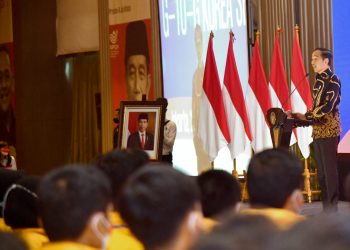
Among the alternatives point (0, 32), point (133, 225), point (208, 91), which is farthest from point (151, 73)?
point (133, 225)

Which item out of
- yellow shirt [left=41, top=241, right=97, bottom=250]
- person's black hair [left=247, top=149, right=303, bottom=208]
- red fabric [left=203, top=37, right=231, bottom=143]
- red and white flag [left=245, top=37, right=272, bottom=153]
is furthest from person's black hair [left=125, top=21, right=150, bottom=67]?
yellow shirt [left=41, top=241, right=97, bottom=250]

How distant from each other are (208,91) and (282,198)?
5926 millimetres

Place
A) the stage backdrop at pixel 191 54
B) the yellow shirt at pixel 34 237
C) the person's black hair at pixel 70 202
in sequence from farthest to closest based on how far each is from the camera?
the stage backdrop at pixel 191 54 < the yellow shirt at pixel 34 237 < the person's black hair at pixel 70 202

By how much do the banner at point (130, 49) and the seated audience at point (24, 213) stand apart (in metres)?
7.71

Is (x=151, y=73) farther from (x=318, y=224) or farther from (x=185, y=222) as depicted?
(x=318, y=224)

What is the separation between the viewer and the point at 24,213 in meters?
2.53

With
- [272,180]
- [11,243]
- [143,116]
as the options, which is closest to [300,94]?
[143,116]

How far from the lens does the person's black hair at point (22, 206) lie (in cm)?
252

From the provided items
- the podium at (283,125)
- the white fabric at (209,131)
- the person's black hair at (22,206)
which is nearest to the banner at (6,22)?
the white fabric at (209,131)

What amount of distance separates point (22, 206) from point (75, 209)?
713mm

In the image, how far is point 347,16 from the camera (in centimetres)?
763

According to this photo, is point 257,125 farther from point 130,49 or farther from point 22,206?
point 22,206

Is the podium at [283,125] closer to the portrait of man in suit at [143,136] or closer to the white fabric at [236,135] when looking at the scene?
the portrait of man in suit at [143,136]

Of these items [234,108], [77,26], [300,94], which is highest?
[77,26]
